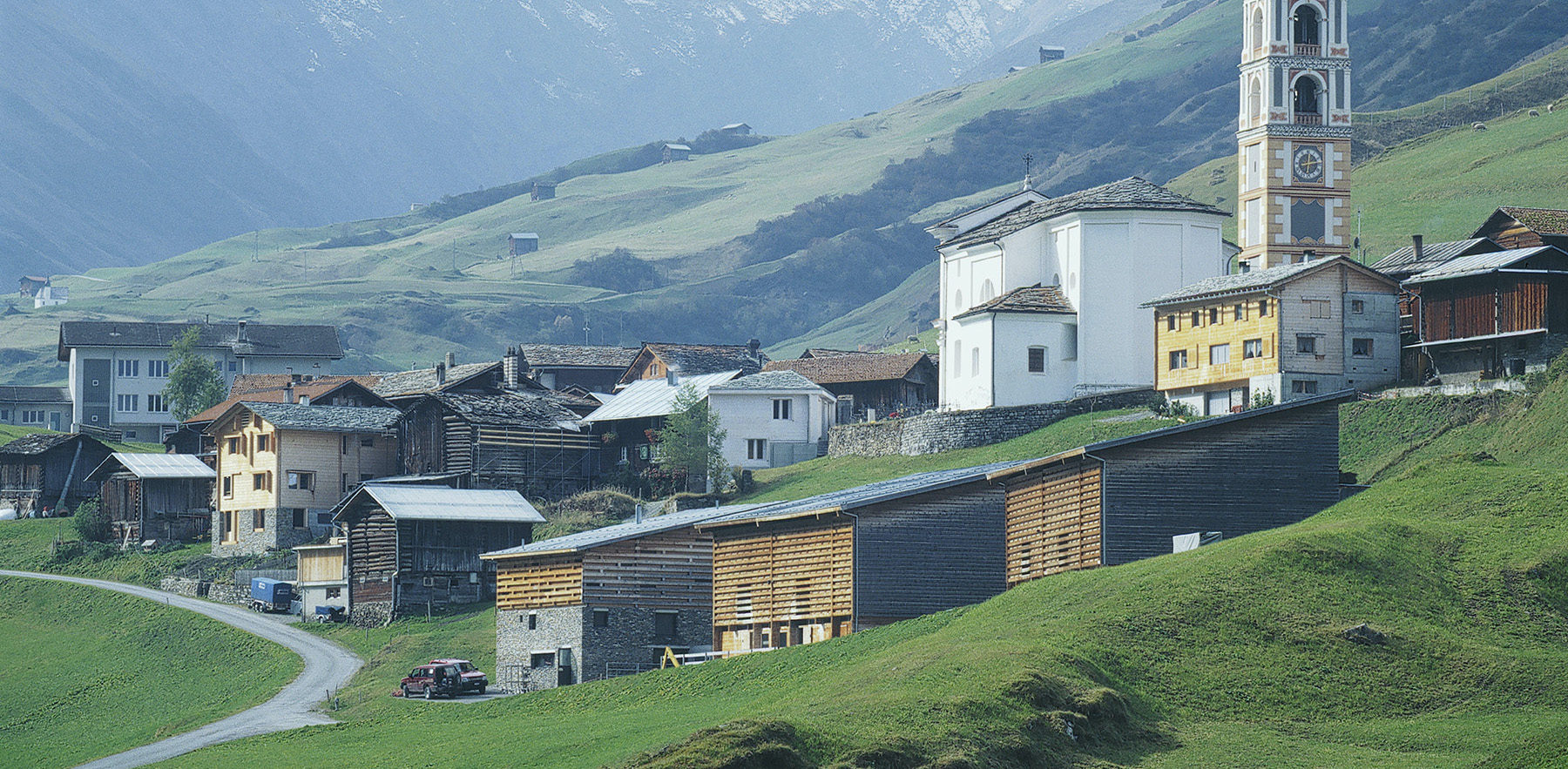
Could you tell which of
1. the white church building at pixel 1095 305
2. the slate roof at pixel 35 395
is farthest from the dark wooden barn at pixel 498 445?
the slate roof at pixel 35 395

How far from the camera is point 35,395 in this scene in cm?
16125

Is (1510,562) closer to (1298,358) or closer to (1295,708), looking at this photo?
(1295,708)

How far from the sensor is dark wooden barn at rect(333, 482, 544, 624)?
250 ft

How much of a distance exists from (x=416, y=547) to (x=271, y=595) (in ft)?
31.6

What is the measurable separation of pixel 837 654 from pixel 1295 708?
505 inches

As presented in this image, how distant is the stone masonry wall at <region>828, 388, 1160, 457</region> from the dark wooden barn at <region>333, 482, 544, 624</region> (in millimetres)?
17658

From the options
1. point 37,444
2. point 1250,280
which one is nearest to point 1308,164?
point 1250,280

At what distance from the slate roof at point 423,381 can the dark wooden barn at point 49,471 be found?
690 inches

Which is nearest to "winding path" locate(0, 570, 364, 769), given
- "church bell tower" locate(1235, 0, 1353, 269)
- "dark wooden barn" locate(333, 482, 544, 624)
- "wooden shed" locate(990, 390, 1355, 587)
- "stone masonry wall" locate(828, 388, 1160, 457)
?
"dark wooden barn" locate(333, 482, 544, 624)

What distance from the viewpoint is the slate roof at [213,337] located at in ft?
512

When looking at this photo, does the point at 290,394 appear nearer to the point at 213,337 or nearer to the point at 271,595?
the point at 271,595

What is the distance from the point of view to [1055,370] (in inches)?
3305

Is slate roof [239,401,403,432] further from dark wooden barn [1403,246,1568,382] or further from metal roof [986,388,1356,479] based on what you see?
metal roof [986,388,1356,479]

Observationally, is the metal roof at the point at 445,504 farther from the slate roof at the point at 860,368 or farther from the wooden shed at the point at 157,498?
the slate roof at the point at 860,368
